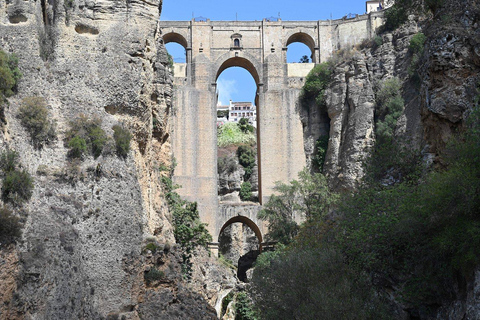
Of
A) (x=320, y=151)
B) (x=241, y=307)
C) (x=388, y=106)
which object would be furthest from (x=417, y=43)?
(x=241, y=307)

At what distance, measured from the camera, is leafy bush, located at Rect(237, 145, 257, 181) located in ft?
146

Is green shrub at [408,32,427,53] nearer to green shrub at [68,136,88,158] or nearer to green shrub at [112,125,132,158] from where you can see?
green shrub at [112,125,132,158]

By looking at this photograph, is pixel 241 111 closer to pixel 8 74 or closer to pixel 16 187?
pixel 8 74

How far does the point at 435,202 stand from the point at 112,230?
22.7ft

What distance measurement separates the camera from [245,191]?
4344cm

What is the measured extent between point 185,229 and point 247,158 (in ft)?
60.5

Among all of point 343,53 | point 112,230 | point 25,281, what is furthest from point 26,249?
point 343,53

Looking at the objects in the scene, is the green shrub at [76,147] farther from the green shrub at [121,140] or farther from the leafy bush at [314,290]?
the leafy bush at [314,290]

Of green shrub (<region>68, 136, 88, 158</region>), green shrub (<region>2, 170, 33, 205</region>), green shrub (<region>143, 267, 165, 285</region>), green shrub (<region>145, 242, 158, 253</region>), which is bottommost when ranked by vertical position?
green shrub (<region>143, 267, 165, 285</region>)

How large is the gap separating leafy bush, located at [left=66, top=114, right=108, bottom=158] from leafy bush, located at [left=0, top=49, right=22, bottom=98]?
161 cm

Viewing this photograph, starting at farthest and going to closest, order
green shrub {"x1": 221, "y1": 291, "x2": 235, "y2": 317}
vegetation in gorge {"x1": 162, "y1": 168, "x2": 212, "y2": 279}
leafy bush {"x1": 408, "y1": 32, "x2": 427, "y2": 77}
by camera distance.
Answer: leafy bush {"x1": 408, "y1": 32, "x2": 427, "y2": 77}, green shrub {"x1": 221, "y1": 291, "x2": 235, "y2": 317}, vegetation in gorge {"x1": 162, "y1": 168, "x2": 212, "y2": 279}

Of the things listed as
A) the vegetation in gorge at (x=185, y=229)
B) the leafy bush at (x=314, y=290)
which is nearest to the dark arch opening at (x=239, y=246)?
the vegetation in gorge at (x=185, y=229)

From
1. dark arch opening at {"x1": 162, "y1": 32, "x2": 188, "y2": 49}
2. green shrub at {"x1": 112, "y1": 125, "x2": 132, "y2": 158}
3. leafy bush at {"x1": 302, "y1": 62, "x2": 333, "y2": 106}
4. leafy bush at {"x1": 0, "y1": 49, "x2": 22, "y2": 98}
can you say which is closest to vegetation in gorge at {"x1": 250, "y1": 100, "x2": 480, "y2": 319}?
green shrub at {"x1": 112, "y1": 125, "x2": 132, "y2": 158}

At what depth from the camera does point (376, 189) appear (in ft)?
62.2
